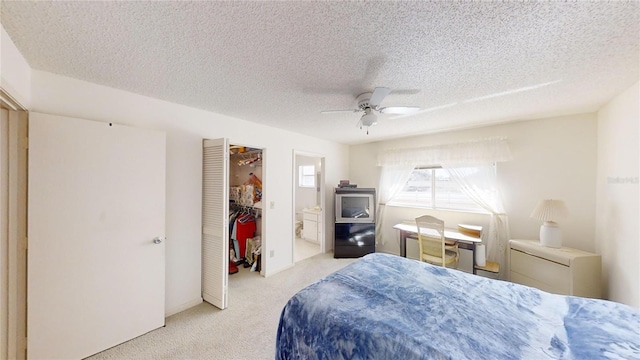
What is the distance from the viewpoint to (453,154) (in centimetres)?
356

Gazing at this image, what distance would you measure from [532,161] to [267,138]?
3910 mm

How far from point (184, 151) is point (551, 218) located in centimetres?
442

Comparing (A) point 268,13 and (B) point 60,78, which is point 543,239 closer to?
(A) point 268,13

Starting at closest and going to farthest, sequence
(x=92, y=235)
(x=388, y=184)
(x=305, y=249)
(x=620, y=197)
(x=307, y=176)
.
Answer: (x=92, y=235) → (x=620, y=197) → (x=388, y=184) → (x=305, y=249) → (x=307, y=176)

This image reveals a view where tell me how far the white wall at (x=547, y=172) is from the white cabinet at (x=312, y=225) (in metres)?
2.57

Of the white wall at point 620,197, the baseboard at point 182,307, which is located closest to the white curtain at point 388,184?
the white wall at point 620,197

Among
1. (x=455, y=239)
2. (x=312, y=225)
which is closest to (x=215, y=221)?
(x=312, y=225)

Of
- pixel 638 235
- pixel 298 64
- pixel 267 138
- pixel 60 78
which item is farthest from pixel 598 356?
pixel 60 78

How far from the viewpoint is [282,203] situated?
141 inches

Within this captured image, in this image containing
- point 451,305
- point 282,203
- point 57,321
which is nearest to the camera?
point 451,305

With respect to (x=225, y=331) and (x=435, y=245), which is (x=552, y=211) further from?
(x=225, y=331)

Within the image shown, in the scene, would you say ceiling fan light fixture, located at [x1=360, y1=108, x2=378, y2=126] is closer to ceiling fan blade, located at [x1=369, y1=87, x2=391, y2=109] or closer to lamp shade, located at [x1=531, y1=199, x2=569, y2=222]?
ceiling fan blade, located at [x1=369, y1=87, x2=391, y2=109]

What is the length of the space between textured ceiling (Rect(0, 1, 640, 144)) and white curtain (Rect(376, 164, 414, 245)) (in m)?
1.99

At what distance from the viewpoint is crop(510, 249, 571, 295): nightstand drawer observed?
88.9 inches
